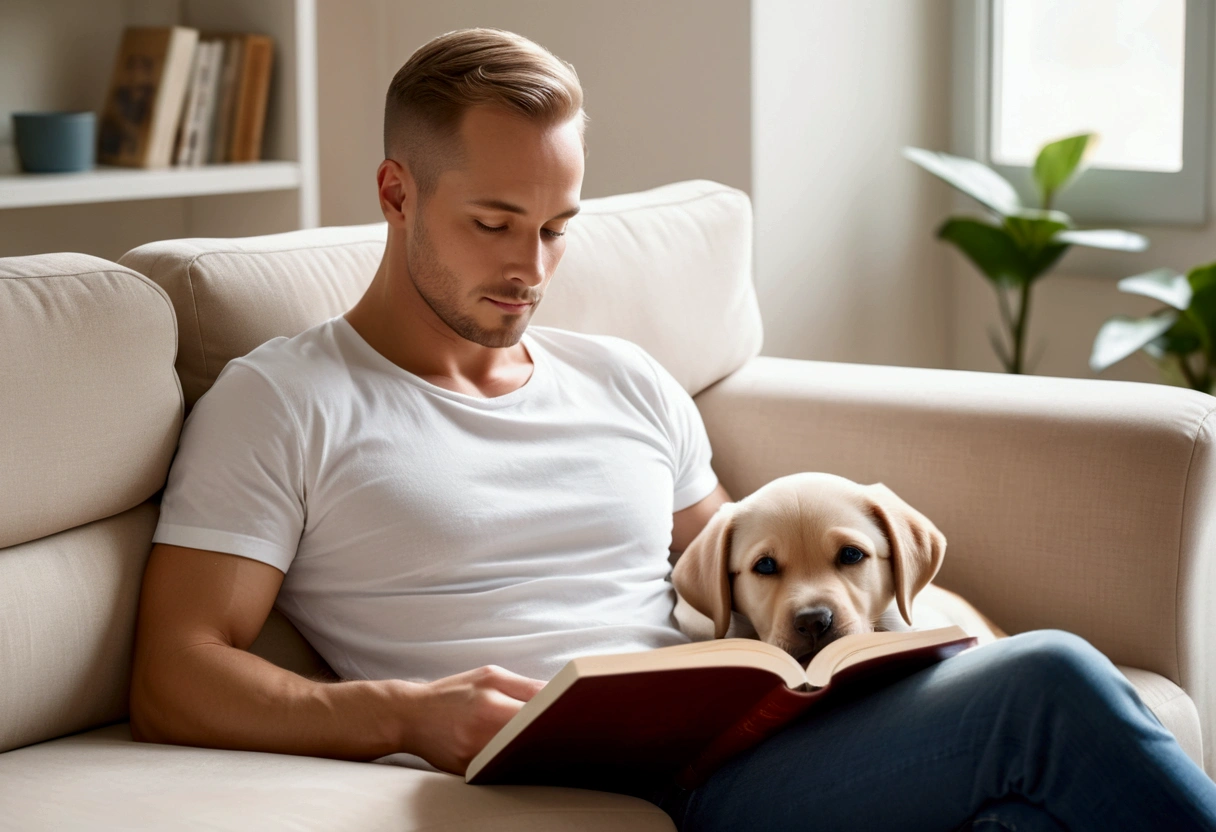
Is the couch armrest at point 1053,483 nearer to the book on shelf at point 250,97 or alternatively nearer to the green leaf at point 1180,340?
the green leaf at point 1180,340

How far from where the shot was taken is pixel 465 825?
3.70ft

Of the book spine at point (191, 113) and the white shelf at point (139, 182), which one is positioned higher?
the book spine at point (191, 113)

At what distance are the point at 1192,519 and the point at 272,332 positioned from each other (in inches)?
46.5

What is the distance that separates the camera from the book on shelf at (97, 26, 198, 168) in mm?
2580

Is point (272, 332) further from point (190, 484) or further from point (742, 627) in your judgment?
point (742, 627)

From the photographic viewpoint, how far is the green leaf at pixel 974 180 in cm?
297

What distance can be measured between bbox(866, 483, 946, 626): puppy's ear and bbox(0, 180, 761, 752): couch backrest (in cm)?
67

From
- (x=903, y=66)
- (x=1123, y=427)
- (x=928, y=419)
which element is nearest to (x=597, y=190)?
(x=903, y=66)

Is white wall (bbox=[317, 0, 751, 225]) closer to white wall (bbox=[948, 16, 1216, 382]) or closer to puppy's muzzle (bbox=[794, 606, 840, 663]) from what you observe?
white wall (bbox=[948, 16, 1216, 382])

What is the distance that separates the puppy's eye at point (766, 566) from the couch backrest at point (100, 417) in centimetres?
52

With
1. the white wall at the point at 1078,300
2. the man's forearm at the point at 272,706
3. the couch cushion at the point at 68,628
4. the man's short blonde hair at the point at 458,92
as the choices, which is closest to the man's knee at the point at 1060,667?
the man's forearm at the point at 272,706

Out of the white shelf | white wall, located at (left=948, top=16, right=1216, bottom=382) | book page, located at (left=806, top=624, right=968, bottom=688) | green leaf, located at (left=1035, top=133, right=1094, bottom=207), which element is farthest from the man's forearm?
white wall, located at (left=948, top=16, right=1216, bottom=382)

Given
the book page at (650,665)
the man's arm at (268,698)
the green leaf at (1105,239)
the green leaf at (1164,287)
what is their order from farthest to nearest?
the green leaf at (1105,239), the green leaf at (1164,287), the man's arm at (268,698), the book page at (650,665)

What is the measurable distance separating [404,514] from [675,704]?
0.41 meters
